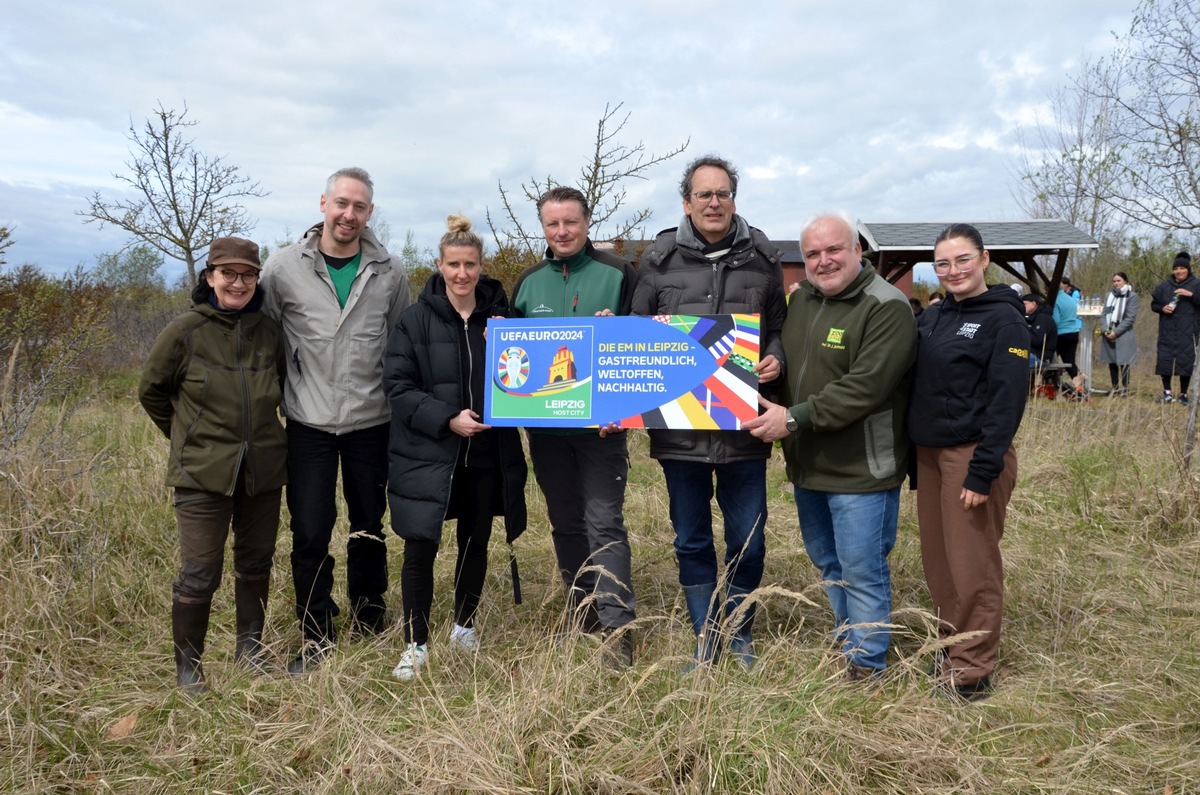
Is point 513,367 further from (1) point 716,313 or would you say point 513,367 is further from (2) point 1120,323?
(2) point 1120,323

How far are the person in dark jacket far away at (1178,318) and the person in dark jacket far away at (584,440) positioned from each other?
11.3m

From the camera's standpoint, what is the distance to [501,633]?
4.34 m

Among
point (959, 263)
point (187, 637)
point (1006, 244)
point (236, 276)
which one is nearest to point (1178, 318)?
point (1006, 244)

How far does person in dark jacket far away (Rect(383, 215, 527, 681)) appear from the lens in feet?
12.7

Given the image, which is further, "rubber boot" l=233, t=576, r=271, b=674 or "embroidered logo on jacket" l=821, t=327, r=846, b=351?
"rubber boot" l=233, t=576, r=271, b=674

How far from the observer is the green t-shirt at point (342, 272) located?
4078 millimetres

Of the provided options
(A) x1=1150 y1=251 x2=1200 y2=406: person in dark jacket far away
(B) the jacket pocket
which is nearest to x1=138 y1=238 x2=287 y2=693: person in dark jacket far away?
(B) the jacket pocket

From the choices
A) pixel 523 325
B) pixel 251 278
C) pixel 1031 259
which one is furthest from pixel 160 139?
pixel 1031 259

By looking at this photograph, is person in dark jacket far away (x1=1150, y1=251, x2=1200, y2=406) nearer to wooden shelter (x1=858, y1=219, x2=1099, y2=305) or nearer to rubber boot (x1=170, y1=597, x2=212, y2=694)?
wooden shelter (x1=858, y1=219, x2=1099, y2=305)

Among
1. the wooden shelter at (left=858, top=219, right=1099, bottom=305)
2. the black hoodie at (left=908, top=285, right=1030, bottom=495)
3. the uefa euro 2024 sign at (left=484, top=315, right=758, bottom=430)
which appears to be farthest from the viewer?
the wooden shelter at (left=858, top=219, right=1099, bottom=305)

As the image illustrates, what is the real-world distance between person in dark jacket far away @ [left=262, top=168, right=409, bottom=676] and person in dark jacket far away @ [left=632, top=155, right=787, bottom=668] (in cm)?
141

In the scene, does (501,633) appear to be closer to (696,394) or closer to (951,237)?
(696,394)

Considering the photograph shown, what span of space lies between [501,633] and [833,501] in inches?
76.4

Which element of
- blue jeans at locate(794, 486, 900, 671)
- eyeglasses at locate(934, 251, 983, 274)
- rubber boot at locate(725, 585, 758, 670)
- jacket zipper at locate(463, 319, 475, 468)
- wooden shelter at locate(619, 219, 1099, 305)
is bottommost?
rubber boot at locate(725, 585, 758, 670)
